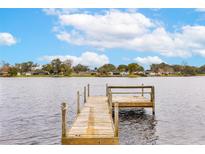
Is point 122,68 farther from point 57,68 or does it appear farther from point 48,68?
point 48,68

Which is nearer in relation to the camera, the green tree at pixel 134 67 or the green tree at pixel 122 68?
the green tree at pixel 134 67

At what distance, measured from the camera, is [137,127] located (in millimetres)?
21781

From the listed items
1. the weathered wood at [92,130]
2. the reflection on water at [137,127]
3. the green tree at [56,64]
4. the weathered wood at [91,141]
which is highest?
the green tree at [56,64]

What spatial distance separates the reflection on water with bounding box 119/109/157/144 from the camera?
18.2 m

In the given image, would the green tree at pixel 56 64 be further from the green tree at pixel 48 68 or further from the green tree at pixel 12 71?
the green tree at pixel 12 71

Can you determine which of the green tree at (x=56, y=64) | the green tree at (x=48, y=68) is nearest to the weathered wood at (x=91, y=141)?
the green tree at (x=56, y=64)

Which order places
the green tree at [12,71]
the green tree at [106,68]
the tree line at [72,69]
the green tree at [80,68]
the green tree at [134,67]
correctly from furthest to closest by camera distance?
1. the green tree at [106,68]
2. the green tree at [134,67]
3. the tree line at [72,69]
4. the green tree at [80,68]
5. the green tree at [12,71]

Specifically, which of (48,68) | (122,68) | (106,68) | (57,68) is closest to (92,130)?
(48,68)

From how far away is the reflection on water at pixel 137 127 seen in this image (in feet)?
59.7

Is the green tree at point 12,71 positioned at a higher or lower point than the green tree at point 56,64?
lower

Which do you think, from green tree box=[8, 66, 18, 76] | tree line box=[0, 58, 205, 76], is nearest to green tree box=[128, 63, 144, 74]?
tree line box=[0, 58, 205, 76]

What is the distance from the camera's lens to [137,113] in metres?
27.9
